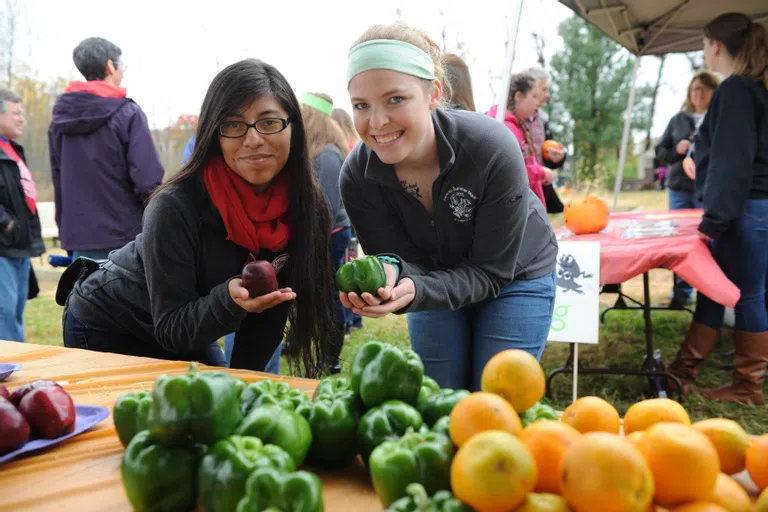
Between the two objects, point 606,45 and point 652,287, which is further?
point 606,45

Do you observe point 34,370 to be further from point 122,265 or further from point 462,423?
point 462,423

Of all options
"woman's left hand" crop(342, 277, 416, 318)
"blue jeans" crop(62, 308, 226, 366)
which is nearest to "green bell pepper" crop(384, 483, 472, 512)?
"woman's left hand" crop(342, 277, 416, 318)

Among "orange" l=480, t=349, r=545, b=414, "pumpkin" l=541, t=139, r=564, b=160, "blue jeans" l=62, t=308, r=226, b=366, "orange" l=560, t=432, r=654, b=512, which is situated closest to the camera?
"orange" l=560, t=432, r=654, b=512

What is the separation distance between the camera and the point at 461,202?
225 centimetres

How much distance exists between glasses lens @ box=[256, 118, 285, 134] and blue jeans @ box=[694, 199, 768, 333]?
10.1ft

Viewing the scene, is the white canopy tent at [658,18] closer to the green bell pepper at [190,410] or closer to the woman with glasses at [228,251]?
the woman with glasses at [228,251]

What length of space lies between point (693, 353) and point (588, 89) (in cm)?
2980

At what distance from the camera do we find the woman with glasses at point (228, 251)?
225 cm

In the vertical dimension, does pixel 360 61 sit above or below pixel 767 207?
above

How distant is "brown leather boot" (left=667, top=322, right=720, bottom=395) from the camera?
4520mm

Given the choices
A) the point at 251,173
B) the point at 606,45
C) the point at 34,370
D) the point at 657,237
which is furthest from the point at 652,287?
the point at 606,45

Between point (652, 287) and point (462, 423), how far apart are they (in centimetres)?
852

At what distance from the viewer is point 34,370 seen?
221 centimetres

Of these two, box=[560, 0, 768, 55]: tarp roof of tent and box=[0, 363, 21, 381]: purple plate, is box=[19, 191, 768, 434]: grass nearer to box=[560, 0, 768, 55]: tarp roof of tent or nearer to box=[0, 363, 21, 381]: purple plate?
box=[0, 363, 21, 381]: purple plate
